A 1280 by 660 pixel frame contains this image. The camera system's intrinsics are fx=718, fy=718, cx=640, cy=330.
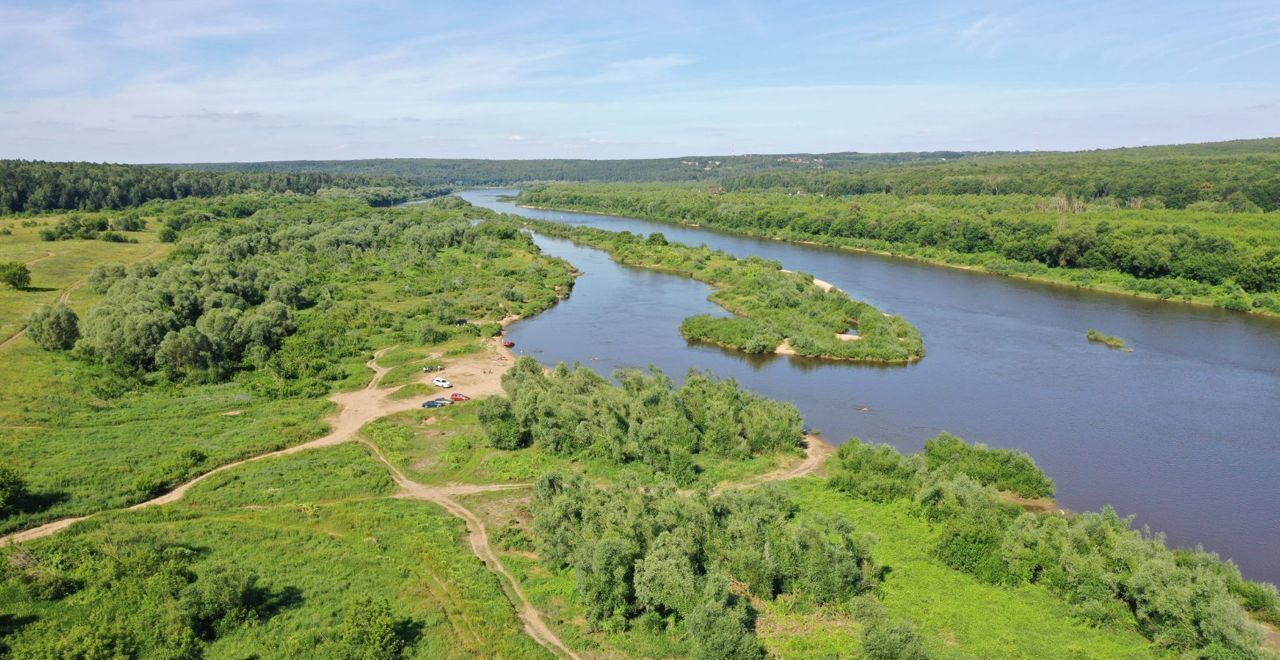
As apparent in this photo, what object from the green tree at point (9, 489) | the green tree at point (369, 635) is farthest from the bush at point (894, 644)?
the green tree at point (9, 489)

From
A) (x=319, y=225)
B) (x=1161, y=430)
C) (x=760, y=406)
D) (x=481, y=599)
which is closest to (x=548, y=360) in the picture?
(x=760, y=406)

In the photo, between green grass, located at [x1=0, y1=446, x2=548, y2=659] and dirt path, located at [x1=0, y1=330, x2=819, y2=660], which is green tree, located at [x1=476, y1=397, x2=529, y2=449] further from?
green grass, located at [x1=0, y1=446, x2=548, y2=659]

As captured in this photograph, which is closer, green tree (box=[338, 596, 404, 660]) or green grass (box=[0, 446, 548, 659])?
green tree (box=[338, 596, 404, 660])

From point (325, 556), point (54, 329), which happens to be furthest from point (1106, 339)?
point (54, 329)

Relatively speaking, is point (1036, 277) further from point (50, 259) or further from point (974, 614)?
point (50, 259)

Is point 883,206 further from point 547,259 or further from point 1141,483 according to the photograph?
point 1141,483

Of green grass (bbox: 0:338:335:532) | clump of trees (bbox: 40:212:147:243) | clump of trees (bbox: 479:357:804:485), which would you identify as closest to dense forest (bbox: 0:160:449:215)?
clump of trees (bbox: 40:212:147:243)
